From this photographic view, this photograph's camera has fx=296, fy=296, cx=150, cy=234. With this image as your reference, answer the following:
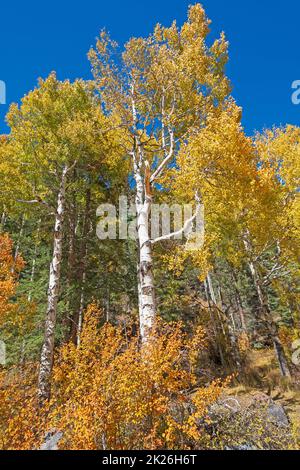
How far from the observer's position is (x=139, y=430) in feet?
14.3

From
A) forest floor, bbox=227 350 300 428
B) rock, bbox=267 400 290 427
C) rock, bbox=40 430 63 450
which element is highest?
forest floor, bbox=227 350 300 428

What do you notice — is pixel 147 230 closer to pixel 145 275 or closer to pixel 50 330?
pixel 145 275

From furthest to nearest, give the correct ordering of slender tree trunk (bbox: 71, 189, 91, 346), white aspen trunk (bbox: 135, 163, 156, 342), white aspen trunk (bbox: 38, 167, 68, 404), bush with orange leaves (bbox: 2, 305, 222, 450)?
1. slender tree trunk (bbox: 71, 189, 91, 346)
2. white aspen trunk (bbox: 38, 167, 68, 404)
3. white aspen trunk (bbox: 135, 163, 156, 342)
4. bush with orange leaves (bbox: 2, 305, 222, 450)

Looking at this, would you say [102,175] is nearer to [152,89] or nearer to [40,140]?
[40,140]

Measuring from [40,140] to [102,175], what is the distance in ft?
12.8

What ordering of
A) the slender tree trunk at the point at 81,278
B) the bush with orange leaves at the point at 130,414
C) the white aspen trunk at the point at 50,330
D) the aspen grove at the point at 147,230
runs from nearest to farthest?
the bush with orange leaves at the point at 130,414
the aspen grove at the point at 147,230
the white aspen trunk at the point at 50,330
the slender tree trunk at the point at 81,278

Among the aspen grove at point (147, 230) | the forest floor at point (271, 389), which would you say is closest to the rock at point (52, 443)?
the aspen grove at point (147, 230)

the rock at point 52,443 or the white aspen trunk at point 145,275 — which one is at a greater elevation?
the white aspen trunk at point 145,275

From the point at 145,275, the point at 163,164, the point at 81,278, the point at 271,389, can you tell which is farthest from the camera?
the point at 81,278

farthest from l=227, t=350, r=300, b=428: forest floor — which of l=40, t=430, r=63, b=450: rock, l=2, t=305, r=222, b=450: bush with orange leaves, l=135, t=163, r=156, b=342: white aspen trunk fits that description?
l=40, t=430, r=63, b=450: rock

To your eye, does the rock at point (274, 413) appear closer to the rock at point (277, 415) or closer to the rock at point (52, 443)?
the rock at point (277, 415)

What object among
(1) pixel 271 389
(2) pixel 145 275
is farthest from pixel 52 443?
(1) pixel 271 389

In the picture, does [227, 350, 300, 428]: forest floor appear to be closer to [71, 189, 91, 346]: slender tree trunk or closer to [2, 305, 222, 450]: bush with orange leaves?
[2, 305, 222, 450]: bush with orange leaves

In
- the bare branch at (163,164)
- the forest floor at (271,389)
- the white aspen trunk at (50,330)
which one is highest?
the bare branch at (163,164)
